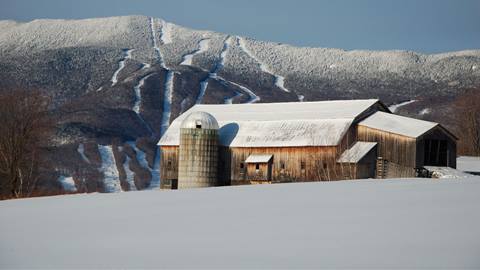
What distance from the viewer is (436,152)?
45844 mm

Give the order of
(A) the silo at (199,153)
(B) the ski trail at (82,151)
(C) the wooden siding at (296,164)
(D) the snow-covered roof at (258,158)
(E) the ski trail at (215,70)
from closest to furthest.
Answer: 1. (C) the wooden siding at (296,164)
2. (D) the snow-covered roof at (258,158)
3. (A) the silo at (199,153)
4. (B) the ski trail at (82,151)
5. (E) the ski trail at (215,70)

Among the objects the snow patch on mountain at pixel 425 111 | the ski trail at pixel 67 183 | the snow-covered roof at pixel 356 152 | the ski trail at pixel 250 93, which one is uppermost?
the ski trail at pixel 250 93

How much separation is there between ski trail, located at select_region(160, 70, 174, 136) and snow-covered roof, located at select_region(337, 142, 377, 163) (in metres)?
65.6

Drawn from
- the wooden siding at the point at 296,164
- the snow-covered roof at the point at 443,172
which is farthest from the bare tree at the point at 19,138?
the snow-covered roof at the point at 443,172

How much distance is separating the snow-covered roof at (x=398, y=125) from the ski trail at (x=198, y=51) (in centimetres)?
10118

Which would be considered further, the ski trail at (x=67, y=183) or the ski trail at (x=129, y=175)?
the ski trail at (x=129, y=175)

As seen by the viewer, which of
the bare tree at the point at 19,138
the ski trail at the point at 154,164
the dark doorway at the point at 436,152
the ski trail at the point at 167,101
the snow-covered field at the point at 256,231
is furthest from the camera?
the ski trail at the point at 167,101

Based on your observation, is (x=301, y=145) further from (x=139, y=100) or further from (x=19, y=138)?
(x=139, y=100)

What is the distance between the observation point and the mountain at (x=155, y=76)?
10138cm

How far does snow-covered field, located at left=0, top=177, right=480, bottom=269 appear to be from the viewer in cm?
1553

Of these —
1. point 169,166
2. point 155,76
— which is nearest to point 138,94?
point 155,76

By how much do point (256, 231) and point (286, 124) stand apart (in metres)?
29.0

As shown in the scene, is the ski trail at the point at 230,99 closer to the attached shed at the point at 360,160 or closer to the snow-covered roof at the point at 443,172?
the attached shed at the point at 360,160

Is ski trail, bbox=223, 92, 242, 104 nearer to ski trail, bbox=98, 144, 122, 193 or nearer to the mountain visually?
the mountain
